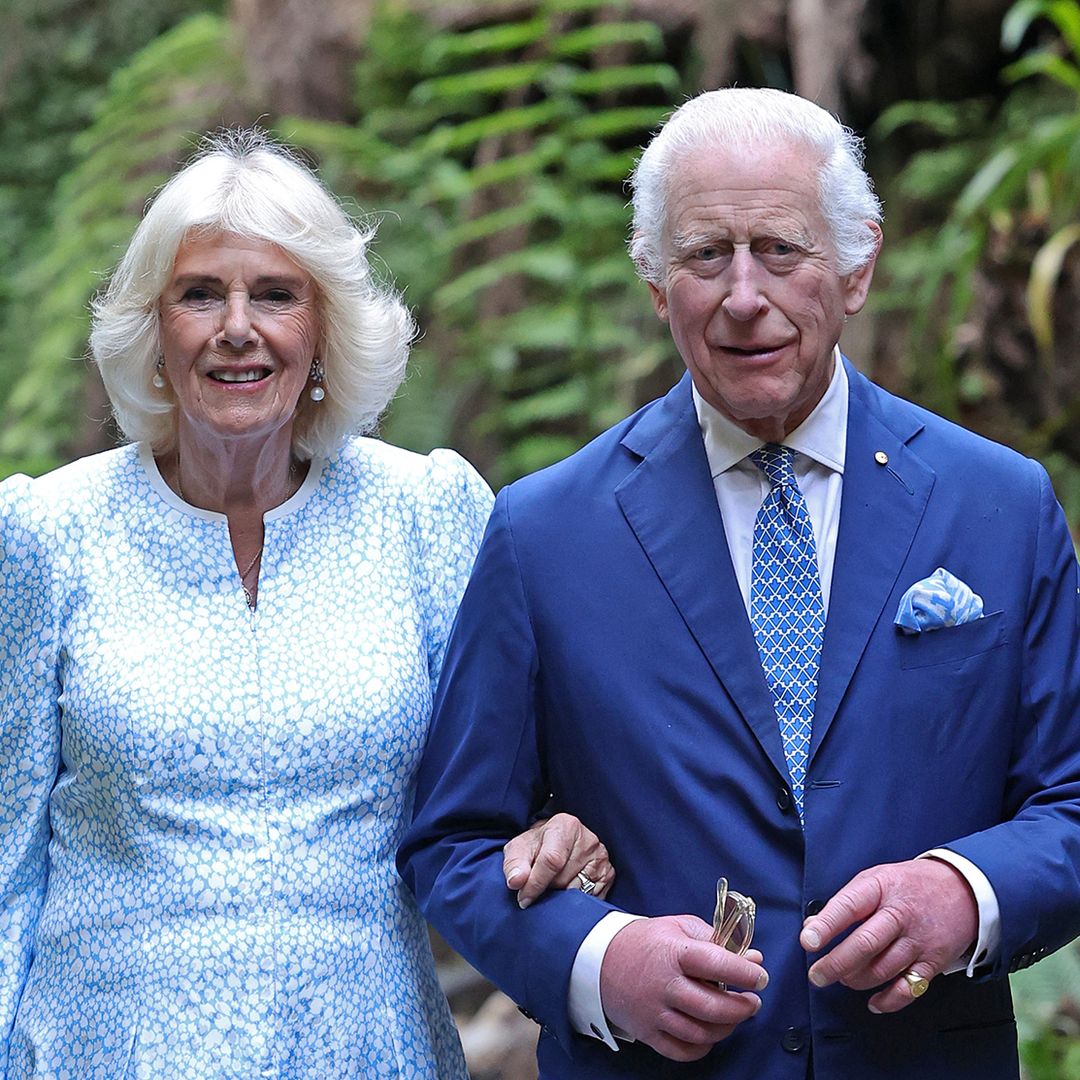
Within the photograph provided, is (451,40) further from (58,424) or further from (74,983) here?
(74,983)

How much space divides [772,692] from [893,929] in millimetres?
355

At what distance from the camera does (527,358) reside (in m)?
5.87

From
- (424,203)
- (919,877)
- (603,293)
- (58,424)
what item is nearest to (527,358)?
(603,293)

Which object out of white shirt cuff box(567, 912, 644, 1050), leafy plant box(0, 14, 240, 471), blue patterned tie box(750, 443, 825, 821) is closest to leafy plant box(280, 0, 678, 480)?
leafy plant box(0, 14, 240, 471)

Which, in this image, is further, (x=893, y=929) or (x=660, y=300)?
(x=660, y=300)

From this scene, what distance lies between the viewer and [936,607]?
2.09 m

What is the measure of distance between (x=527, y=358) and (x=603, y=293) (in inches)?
14.4

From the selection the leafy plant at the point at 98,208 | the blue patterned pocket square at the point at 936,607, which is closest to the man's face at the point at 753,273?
the blue patterned pocket square at the point at 936,607

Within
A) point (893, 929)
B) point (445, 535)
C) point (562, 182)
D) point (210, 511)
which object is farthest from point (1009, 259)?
point (893, 929)

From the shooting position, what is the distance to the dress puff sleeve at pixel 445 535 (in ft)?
8.37

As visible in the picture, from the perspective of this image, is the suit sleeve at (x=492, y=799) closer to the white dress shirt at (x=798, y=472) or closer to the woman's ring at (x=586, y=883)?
the woman's ring at (x=586, y=883)

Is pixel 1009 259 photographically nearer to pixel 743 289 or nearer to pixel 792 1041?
pixel 743 289

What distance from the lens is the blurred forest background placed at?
512cm

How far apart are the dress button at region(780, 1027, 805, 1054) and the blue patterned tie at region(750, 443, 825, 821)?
27 centimetres
